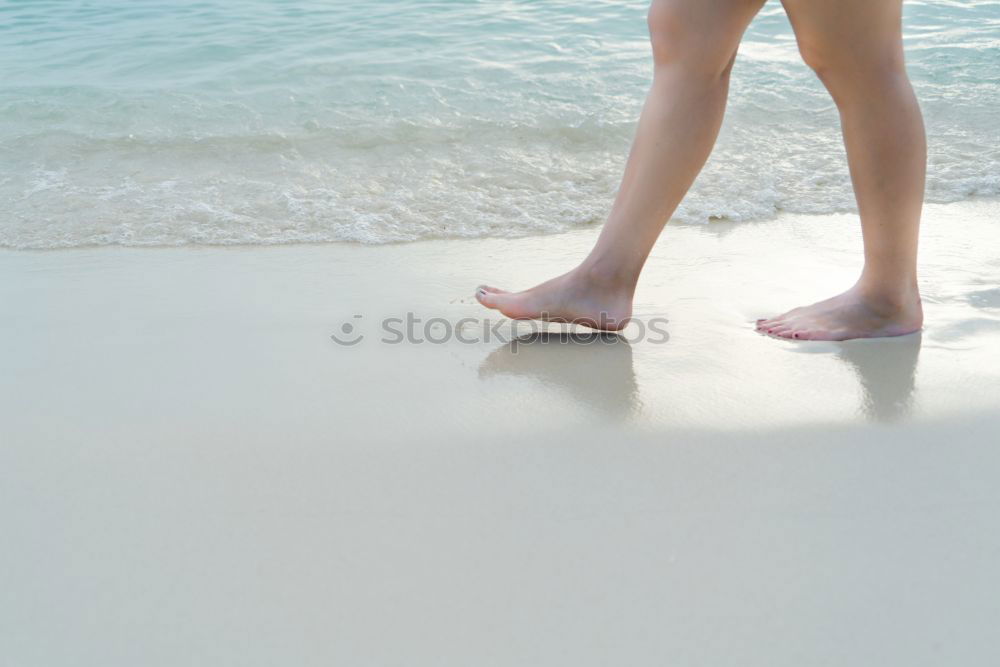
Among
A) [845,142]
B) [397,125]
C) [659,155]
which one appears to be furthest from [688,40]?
[397,125]

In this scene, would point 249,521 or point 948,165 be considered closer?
point 249,521

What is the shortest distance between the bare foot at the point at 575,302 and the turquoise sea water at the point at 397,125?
0.60m

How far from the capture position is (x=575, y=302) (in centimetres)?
157

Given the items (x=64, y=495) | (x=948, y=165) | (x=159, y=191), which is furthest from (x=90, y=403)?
(x=948, y=165)

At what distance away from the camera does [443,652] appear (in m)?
0.82

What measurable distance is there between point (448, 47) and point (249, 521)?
11.5 ft

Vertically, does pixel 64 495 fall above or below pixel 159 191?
above

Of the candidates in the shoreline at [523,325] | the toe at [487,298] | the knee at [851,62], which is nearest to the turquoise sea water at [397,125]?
the shoreline at [523,325]

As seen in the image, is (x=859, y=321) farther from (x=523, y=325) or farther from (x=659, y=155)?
(x=523, y=325)

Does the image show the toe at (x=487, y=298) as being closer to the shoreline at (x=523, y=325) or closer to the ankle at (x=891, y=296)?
the shoreline at (x=523, y=325)

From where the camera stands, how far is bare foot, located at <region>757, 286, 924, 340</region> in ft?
4.97

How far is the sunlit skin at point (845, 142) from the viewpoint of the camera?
1365 millimetres

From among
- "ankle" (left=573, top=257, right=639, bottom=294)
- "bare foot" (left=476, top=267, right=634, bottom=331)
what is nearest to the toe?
"bare foot" (left=476, top=267, right=634, bottom=331)

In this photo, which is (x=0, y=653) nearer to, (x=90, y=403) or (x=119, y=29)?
(x=90, y=403)
